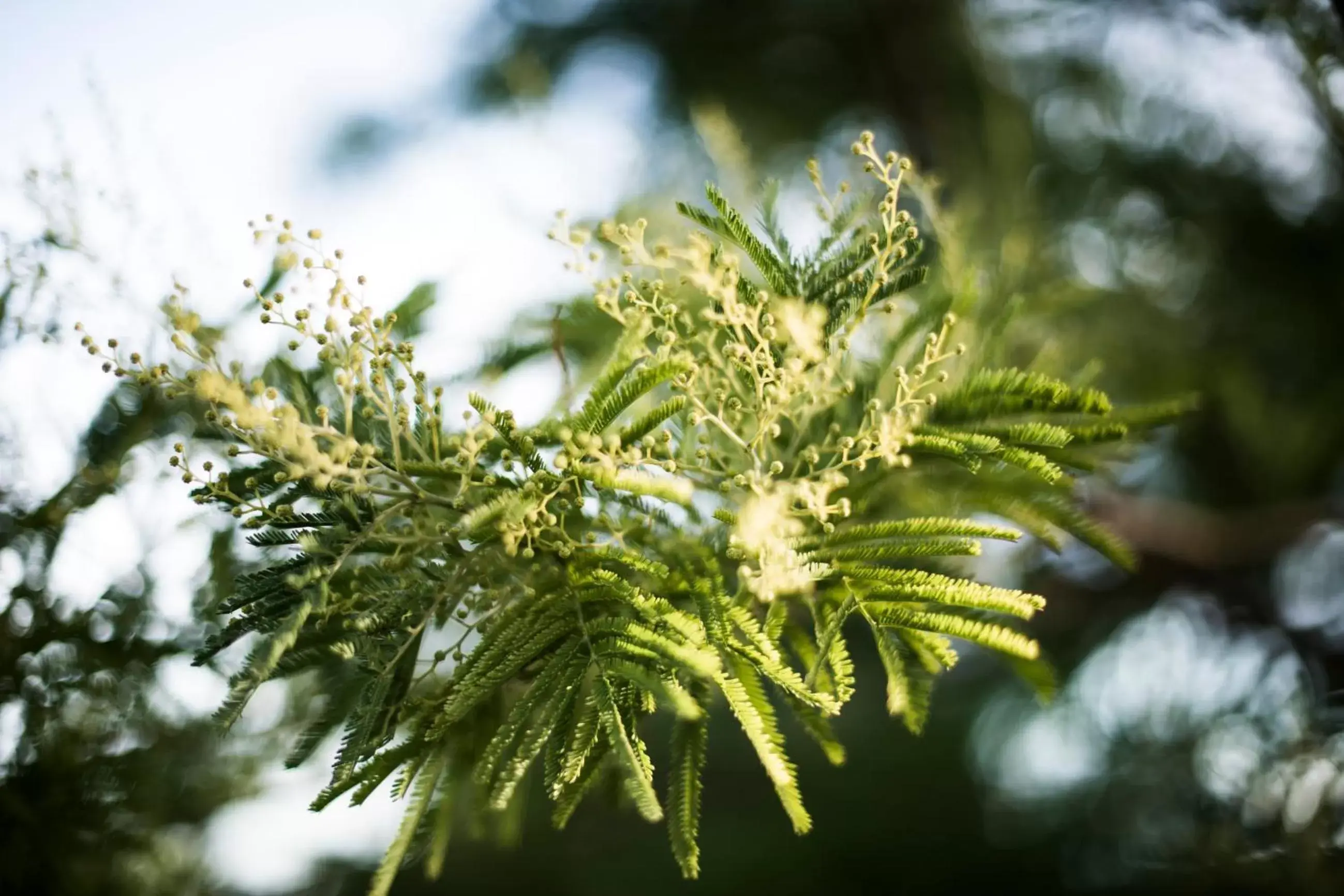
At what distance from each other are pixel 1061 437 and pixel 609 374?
37 cm

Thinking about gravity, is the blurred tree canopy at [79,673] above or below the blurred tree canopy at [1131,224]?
below

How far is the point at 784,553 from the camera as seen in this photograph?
28.2 inches

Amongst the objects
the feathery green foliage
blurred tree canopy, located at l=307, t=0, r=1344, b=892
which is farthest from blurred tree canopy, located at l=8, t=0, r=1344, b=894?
the feathery green foliage

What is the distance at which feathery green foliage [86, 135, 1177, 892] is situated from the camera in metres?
0.70

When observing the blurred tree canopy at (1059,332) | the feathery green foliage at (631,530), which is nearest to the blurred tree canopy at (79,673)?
→ the blurred tree canopy at (1059,332)

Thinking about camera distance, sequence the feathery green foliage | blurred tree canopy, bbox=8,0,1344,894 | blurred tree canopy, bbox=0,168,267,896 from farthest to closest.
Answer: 1. blurred tree canopy, bbox=8,0,1344,894
2. blurred tree canopy, bbox=0,168,267,896
3. the feathery green foliage

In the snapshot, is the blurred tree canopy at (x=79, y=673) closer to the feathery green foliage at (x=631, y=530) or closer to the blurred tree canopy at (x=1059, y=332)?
the blurred tree canopy at (x=1059, y=332)

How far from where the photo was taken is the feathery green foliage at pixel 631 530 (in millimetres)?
702

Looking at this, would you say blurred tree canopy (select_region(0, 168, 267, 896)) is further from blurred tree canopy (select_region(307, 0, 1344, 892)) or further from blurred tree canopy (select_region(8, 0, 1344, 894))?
blurred tree canopy (select_region(307, 0, 1344, 892))

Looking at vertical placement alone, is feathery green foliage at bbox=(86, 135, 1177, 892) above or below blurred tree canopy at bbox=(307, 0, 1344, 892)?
below

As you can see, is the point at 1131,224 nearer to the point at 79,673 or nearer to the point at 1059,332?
the point at 1059,332

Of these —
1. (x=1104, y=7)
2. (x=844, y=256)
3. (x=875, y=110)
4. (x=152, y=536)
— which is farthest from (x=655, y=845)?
(x=1104, y=7)

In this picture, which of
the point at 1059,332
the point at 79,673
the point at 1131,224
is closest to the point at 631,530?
the point at 79,673

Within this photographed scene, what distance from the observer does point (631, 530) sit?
32.4 inches
